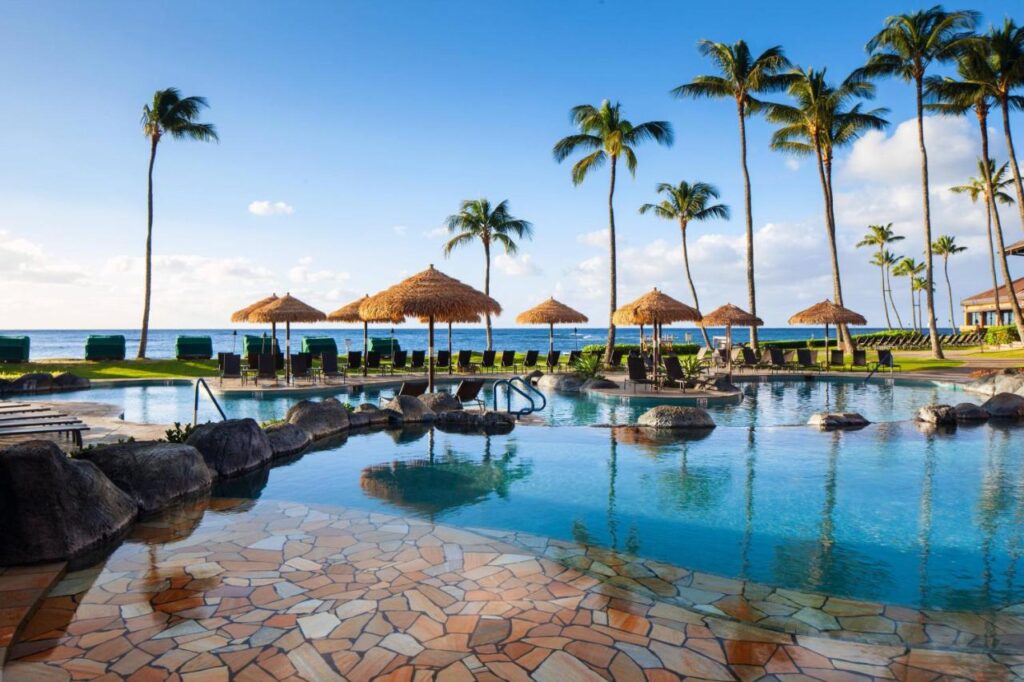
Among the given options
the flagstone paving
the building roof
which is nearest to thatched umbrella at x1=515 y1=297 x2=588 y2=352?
the flagstone paving

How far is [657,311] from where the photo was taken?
1836 cm

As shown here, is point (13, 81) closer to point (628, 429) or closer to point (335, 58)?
point (335, 58)

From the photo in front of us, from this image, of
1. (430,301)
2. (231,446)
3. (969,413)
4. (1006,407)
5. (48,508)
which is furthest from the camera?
(430,301)

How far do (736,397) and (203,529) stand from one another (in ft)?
43.3

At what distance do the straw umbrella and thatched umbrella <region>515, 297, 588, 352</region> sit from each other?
13.4ft

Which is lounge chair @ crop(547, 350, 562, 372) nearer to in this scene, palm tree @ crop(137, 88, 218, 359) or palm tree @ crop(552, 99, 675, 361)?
palm tree @ crop(552, 99, 675, 361)

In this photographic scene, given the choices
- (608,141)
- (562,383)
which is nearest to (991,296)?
(608,141)

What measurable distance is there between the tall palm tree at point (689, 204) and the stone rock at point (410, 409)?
2269 cm

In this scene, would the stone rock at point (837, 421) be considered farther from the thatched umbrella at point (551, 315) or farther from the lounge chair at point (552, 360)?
the thatched umbrella at point (551, 315)

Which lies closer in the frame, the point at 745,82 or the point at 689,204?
the point at 745,82

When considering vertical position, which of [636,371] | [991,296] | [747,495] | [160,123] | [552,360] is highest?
[160,123]

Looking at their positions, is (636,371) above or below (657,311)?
below

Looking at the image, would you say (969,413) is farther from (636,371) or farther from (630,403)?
(636,371)

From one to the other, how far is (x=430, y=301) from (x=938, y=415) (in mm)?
10901
